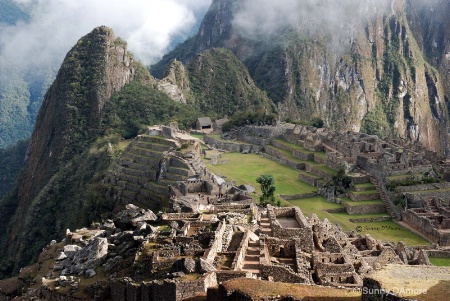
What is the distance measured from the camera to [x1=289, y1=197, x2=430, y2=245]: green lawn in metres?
44.7

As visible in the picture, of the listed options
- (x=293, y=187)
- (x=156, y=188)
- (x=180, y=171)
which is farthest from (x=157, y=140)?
(x=293, y=187)

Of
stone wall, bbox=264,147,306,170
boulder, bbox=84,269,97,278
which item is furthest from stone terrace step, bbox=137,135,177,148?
boulder, bbox=84,269,97,278

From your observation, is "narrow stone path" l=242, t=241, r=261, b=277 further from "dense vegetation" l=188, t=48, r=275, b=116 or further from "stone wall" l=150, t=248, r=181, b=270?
"dense vegetation" l=188, t=48, r=275, b=116

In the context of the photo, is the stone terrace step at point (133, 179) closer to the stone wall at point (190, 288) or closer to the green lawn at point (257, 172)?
the green lawn at point (257, 172)

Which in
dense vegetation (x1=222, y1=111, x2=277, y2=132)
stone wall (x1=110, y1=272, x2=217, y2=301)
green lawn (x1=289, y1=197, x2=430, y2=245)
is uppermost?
dense vegetation (x1=222, y1=111, x2=277, y2=132)

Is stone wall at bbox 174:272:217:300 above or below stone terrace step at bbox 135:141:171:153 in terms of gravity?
below

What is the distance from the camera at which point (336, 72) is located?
177375 mm

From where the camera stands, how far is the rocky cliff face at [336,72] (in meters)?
164

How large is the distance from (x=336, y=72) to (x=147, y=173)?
127 m

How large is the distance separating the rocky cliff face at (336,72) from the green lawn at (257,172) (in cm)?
7515

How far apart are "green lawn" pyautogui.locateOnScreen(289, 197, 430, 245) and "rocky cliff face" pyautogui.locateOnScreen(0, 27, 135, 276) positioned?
38.6 m

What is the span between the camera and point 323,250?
922 inches

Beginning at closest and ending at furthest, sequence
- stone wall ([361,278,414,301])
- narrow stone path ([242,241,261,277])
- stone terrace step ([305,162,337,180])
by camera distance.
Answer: stone wall ([361,278,414,301]) → narrow stone path ([242,241,261,277]) → stone terrace step ([305,162,337,180])

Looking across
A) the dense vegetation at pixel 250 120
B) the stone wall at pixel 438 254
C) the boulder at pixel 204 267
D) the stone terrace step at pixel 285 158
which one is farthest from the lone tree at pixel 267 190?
the dense vegetation at pixel 250 120
